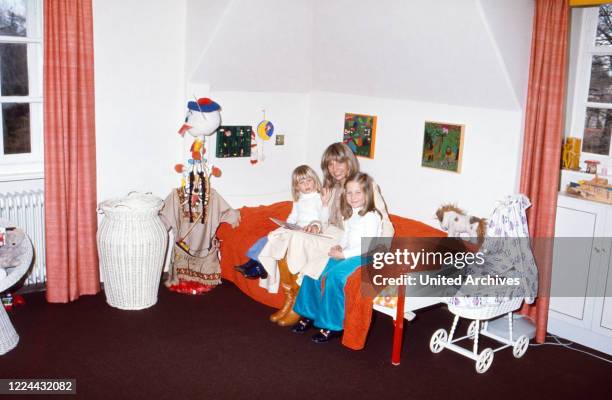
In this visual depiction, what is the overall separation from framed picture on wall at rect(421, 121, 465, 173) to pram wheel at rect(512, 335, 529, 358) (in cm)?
121

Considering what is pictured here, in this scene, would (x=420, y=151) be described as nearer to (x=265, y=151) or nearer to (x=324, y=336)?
(x=265, y=151)

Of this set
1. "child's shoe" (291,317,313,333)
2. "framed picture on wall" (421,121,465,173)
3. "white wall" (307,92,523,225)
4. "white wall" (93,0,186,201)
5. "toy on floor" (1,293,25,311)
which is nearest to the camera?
"child's shoe" (291,317,313,333)

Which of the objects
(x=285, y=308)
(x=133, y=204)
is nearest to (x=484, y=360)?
(x=285, y=308)

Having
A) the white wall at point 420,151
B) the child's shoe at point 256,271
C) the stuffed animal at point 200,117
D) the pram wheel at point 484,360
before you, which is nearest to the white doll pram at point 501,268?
the pram wheel at point 484,360

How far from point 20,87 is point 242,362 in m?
2.30

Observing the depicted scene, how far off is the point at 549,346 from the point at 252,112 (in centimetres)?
267

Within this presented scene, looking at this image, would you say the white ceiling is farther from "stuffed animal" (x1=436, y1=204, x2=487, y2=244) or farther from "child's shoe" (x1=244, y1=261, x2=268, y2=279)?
"child's shoe" (x1=244, y1=261, x2=268, y2=279)

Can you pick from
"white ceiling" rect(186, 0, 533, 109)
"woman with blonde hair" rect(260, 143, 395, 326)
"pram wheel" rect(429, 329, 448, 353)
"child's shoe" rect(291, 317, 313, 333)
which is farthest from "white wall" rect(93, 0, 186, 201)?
"pram wheel" rect(429, 329, 448, 353)

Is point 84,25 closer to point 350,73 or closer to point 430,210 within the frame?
point 350,73

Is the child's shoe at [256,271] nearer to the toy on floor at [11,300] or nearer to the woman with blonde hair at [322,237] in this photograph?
the woman with blonde hair at [322,237]

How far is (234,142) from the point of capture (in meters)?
4.97

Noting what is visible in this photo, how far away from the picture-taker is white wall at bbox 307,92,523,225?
13.5 feet

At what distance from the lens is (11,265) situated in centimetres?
350

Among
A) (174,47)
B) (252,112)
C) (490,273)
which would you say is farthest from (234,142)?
→ (490,273)
